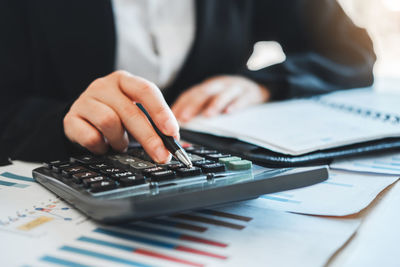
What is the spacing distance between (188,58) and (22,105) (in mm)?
370

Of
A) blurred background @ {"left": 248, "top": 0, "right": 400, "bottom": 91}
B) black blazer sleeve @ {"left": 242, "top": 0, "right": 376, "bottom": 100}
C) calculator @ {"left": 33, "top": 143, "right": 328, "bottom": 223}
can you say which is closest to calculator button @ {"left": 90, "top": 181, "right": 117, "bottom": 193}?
calculator @ {"left": 33, "top": 143, "right": 328, "bottom": 223}

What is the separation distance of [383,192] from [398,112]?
0.28 metres

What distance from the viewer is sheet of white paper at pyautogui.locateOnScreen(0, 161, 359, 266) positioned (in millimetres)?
256

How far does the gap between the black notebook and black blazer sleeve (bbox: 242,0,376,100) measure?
0.31ft

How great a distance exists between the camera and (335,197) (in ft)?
1.19

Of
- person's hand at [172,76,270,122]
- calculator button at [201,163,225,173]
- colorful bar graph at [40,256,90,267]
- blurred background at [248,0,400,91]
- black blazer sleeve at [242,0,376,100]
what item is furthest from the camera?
blurred background at [248,0,400,91]

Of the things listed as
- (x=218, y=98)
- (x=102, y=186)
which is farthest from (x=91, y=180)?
(x=218, y=98)

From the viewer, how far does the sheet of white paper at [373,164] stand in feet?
1.43

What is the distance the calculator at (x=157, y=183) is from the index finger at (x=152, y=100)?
0.12 ft

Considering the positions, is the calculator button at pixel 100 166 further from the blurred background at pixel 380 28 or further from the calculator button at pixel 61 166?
the blurred background at pixel 380 28

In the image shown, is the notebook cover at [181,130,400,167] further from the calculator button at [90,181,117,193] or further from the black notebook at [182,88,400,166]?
the calculator button at [90,181,117,193]

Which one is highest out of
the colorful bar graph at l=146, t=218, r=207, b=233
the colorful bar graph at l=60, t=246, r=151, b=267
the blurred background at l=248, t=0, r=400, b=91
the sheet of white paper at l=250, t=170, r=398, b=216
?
the blurred background at l=248, t=0, r=400, b=91

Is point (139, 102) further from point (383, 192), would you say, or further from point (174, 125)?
point (383, 192)

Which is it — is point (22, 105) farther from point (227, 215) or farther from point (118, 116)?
point (227, 215)
